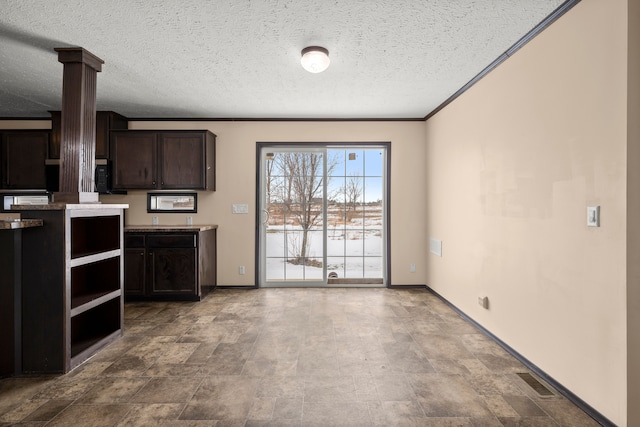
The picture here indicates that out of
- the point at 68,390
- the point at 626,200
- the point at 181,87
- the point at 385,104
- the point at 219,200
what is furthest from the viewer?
the point at 219,200

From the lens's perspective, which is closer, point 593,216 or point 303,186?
point 593,216

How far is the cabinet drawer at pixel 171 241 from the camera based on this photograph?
410 centimetres

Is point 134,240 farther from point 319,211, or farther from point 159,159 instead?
point 319,211

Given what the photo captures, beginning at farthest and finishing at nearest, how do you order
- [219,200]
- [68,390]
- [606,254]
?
1. [219,200]
2. [68,390]
3. [606,254]

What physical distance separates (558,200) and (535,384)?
4.12 feet

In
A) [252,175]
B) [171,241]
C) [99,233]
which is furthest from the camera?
[252,175]

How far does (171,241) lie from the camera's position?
4102mm

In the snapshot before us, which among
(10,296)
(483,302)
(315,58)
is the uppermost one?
(315,58)

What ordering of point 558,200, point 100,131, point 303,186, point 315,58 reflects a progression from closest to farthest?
1. point 558,200
2. point 315,58
3. point 100,131
4. point 303,186

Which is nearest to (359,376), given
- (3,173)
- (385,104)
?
(385,104)

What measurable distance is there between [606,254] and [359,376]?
167cm

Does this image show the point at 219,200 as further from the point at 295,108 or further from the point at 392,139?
the point at 392,139

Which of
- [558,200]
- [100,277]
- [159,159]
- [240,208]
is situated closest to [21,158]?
[159,159]

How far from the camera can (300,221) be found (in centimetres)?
491
